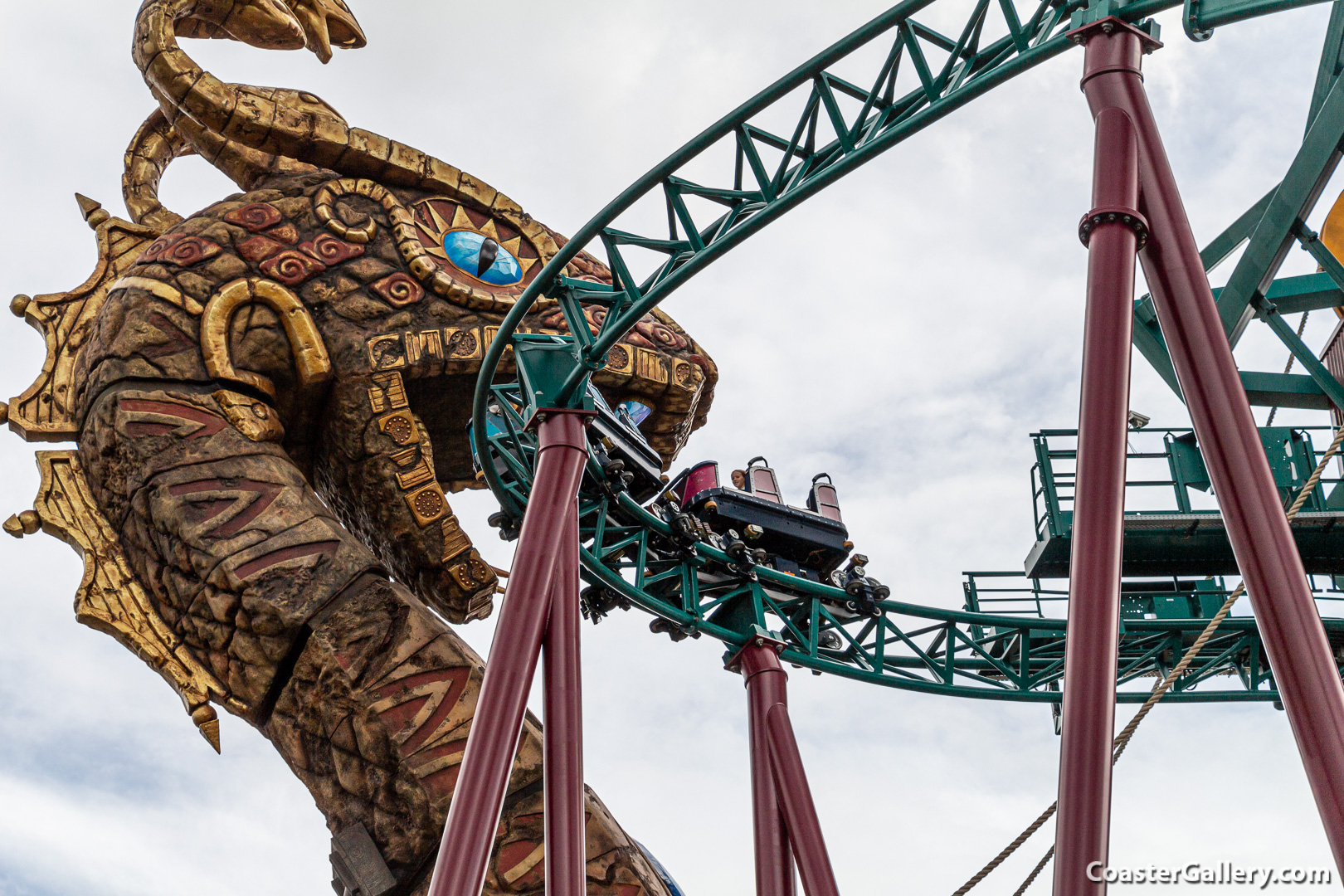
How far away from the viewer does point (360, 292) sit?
994cm

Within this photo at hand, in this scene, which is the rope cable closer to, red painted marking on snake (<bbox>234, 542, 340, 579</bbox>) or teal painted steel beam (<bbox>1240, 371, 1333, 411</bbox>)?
teal painted steel beam (<bbox>1240, 371, 1333, 411</bbox>)

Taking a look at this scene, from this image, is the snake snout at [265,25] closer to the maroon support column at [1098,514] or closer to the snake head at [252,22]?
the snake head at [252,22]

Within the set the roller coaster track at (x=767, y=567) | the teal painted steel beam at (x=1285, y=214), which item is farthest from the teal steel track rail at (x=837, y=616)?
the teal painted steel beam at (x=1285, y=214)

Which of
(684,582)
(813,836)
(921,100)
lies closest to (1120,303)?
(921,100)

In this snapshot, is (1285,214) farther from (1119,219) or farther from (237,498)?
(237,498)

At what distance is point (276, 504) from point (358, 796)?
1.95 m

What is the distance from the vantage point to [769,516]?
10344 mm

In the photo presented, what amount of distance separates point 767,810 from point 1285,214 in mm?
4371

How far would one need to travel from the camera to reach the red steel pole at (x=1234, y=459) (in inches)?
Answer: 171

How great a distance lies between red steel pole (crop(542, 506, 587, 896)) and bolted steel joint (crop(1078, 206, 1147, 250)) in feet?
10.3

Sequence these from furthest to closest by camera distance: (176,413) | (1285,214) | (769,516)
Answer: (769,516) < (176,413) < (1285,214)

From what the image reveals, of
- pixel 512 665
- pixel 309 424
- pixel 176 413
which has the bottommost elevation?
pixel 512 665

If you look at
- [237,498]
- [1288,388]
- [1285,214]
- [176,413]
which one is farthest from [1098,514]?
[176,413]

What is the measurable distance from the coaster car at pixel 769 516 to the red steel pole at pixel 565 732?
2707mm
